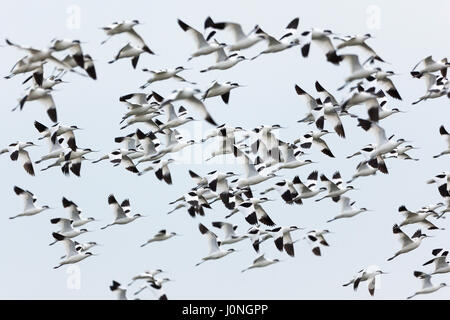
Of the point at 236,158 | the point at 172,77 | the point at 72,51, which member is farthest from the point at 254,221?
the point at 72,51

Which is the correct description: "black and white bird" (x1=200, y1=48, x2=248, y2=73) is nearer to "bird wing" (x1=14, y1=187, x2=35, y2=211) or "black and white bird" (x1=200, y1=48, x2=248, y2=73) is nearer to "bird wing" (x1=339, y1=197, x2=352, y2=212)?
"bird wing" (x1=339, y1=197, x2=352, y2=212)

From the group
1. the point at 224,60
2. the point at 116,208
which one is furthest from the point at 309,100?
the point at 116,208

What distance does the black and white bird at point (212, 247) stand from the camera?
98.7ft

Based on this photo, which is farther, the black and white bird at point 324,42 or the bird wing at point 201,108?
the black and white bird at point 324,42

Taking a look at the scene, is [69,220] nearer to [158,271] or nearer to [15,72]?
[158,271]

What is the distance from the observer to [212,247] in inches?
1191

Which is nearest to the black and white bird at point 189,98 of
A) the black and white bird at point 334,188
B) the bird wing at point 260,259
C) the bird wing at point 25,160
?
the black and white bird at point 334,188

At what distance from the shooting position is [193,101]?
24.8 metres

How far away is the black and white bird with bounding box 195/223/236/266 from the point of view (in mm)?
30094

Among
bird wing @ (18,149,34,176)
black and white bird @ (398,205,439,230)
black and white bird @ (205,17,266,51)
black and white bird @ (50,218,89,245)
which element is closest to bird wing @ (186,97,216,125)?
black and white bird @ (205,17,266,51)

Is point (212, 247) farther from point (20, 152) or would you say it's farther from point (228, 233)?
point (20, 152)

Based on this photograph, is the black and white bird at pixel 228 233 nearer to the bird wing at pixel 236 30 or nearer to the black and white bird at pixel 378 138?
the black and white bird at pixel 378 138

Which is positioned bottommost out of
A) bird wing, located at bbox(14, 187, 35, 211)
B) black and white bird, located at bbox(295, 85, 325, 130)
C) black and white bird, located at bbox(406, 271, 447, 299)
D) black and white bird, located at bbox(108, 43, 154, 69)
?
black and white bird, located at bbox(406, 271, 447, 299)

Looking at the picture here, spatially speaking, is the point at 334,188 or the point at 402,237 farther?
the point at 334,188
